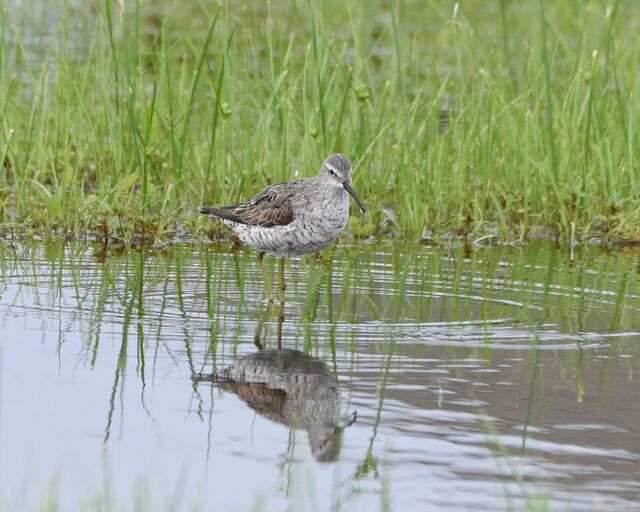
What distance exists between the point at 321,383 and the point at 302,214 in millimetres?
2389

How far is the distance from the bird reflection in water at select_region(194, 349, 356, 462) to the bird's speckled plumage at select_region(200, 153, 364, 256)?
5.26 ft

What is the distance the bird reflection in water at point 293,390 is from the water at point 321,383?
17 millimetres

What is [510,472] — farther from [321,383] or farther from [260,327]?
[260,327]

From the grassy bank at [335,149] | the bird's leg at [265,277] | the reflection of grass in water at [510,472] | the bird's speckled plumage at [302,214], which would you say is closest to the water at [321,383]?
the reflection of grass in water at [510,472]

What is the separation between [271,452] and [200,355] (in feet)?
5.76

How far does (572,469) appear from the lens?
6105 millimetres

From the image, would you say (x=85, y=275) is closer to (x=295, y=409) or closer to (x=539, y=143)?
(x=295, y=409)

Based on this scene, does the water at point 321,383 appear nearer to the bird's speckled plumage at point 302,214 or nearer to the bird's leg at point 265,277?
the bird's leg at point 265,277

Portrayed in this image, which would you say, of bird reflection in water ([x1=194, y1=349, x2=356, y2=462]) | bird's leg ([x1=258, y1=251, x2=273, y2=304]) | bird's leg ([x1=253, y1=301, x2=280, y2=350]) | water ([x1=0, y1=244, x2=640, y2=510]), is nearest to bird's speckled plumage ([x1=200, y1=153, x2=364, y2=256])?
bird's leg ([x1=258, y1=251, x2=273, y2=304])

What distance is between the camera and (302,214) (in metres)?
9.57

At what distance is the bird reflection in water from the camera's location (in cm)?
655

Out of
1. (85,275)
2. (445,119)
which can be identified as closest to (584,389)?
(85,275)

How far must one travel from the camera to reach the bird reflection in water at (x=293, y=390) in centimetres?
655

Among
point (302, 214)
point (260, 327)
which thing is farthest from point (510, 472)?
point (302, 214)
